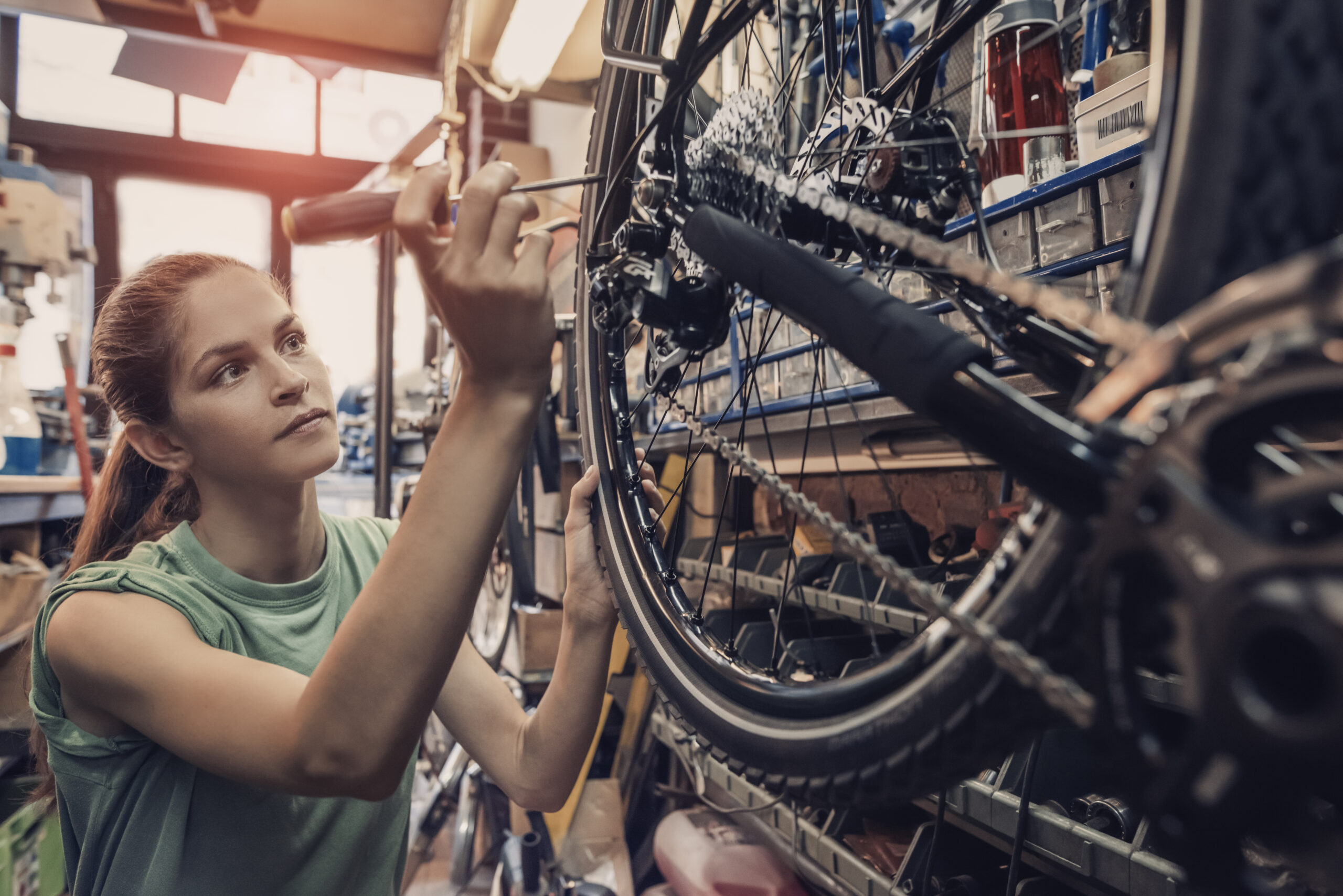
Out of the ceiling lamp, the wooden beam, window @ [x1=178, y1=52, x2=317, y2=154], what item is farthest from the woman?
the wooden beam

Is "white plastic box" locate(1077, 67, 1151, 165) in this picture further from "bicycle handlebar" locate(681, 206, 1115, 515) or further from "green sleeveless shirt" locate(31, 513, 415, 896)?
"green sleeveless shirt" locate(31, 513, 415, 896)

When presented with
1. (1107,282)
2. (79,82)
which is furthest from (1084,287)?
(79,82)

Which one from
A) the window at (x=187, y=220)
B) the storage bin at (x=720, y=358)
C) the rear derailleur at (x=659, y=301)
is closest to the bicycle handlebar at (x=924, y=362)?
the rear derailleur at (x=659, y=301)

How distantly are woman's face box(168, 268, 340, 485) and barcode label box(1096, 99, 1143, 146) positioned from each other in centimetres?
76

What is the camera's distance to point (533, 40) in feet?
6.23

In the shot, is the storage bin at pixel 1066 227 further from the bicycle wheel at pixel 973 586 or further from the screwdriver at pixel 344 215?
the screwdriver at pixel 344 215

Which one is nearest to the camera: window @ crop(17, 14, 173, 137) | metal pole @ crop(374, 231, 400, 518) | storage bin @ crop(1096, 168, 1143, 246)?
storage bin @ crop(1096, 168, 1143, 246)

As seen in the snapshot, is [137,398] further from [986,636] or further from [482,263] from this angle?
[986,636]

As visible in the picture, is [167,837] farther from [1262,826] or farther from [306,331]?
[1262,826]

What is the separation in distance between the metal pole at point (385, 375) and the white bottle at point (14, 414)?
2.21ft

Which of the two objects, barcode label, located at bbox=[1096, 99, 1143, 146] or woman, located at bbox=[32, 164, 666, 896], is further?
barcode label, located at bbox=[1096, 99, 1143, 146]

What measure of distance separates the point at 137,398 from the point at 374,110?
10.7 ft

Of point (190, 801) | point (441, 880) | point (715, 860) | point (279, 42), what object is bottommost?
point (441, 880)

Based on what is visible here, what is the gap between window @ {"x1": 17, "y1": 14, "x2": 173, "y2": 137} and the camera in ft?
10.1
